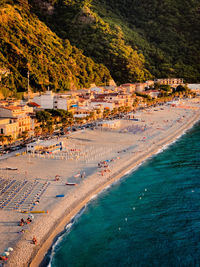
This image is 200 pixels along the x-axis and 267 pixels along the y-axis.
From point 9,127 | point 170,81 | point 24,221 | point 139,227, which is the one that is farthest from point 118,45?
point 24,221

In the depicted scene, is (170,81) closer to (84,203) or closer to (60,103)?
(60,103)

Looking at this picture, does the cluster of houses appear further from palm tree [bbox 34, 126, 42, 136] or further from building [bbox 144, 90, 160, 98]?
palm tree [bbox 34, 126, 42, 136]

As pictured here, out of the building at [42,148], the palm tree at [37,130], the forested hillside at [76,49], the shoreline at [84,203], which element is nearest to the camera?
the shoreline at [84,203]

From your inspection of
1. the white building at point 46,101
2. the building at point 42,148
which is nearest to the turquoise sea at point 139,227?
the building at point 42,148

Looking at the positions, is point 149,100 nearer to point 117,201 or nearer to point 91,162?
point 91,162

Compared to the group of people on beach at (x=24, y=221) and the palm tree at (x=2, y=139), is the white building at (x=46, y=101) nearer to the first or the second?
the palm tree at (x=2, y=139)

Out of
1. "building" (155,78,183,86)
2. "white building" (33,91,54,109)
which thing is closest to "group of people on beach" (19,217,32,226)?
"white building" (33,91,54,109)
